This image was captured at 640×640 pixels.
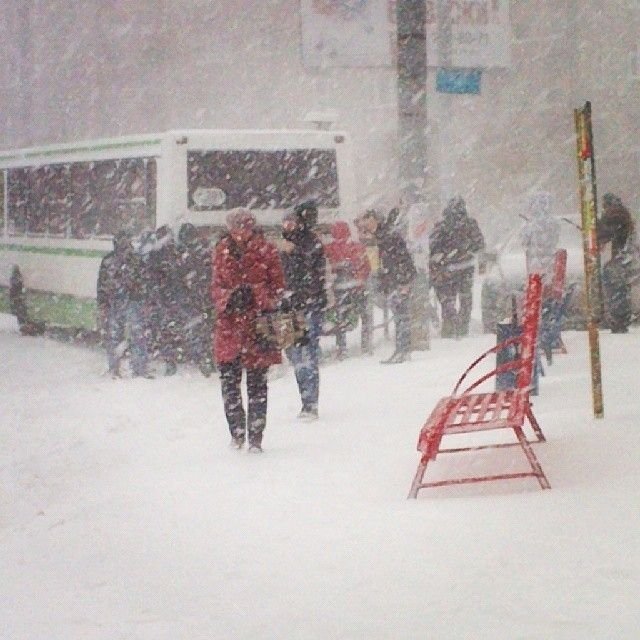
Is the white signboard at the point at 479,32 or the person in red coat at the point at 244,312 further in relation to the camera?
the white signboard at the point at 479,32

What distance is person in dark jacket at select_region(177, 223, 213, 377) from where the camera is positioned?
1438 cm

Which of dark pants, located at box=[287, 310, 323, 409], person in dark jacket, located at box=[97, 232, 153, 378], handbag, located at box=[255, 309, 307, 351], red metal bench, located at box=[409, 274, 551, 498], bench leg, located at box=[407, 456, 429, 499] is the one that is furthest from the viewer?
person in dark jacket, located at box=[97, 232, 153, 378]

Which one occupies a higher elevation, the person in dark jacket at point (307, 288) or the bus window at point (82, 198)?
the bus window at point (82, 198)

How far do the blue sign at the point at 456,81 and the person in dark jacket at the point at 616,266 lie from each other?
6.44 feet

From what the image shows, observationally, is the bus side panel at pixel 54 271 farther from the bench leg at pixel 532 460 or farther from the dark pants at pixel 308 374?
the bench leg at pixel 532 460

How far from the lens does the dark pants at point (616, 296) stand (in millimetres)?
14969

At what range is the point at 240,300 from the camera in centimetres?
945

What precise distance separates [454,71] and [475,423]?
8814mm

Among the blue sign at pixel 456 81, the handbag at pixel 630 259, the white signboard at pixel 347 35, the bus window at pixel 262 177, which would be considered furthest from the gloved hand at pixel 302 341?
the white signboard at pixel 347 35

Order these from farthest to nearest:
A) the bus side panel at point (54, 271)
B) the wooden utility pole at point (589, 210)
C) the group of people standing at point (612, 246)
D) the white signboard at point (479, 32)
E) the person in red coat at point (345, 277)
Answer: the white signboard at point (479, 32)
the bus side panel at point (54, 271)
the person in red coat at point (345, 277)
the group of people standing at point (612, 246)
the wooden utility pole at point (589, 210)

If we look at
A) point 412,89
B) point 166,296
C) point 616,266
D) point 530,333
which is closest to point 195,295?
point 166,296

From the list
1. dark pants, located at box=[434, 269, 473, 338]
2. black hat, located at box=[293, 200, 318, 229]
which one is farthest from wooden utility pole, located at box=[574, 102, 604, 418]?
dark pants, located at box=[434, 269, 473, 338]

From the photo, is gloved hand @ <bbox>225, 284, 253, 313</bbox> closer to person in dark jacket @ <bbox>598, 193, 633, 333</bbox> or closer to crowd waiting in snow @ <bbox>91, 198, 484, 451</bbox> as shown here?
crowd waiting in snow @ <bbox>91, 198, 484, 451</bbox>

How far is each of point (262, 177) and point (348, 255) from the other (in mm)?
1358
